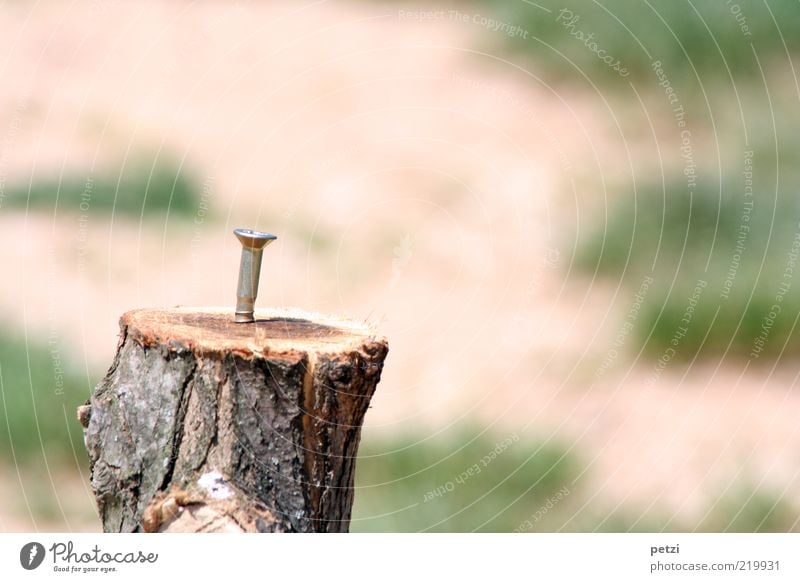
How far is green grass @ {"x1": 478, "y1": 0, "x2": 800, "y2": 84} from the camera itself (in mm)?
5344

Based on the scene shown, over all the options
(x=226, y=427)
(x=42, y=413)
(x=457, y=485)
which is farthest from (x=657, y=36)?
(x=226, y=427)

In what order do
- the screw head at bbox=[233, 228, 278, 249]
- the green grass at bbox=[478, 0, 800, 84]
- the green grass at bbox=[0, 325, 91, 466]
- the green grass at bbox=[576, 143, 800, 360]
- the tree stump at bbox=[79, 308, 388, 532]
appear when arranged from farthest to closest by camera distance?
the green grass at bbox=[478, 0, 800, 84] < the green grass at bbox=[576, 143, 800, 360] < the green grass at bbox=[0, 325, 91, 466] < the screw head at bbox=[233, 228, 278, 249] < the tree stump at bbox=[79, 308, 388, 532]

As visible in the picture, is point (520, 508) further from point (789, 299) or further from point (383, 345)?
point (383, 345)

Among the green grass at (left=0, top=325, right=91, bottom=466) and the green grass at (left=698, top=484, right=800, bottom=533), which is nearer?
the green grass at (left=698, top=484, right=800, bottom=533)

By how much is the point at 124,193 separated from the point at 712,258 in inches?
116

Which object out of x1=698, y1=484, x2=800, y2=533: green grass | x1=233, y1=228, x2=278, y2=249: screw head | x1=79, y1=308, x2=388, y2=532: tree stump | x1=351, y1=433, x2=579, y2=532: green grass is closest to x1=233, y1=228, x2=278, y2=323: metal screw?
x1=233, y1=228, x2=278, y2=249: screw head

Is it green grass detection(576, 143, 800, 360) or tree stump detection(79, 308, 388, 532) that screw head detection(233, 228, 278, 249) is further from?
green grass detection(576, 143, 800, 360)

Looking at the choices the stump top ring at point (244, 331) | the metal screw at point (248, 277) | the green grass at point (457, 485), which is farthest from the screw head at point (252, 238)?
the green grass at point (457, 485)

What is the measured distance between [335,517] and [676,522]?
7.01ft

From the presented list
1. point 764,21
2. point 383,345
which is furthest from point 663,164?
point 383,345

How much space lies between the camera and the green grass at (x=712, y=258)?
4.54 metres

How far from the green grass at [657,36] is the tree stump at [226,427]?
12.5ft

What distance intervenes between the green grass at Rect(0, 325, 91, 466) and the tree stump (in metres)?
2.09

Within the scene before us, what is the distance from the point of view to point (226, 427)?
1.95m
